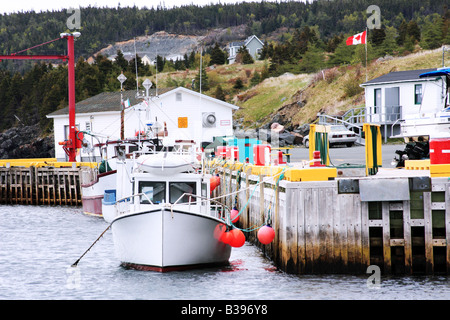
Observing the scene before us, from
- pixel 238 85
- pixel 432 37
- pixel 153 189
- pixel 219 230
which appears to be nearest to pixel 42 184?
pixel 153 189

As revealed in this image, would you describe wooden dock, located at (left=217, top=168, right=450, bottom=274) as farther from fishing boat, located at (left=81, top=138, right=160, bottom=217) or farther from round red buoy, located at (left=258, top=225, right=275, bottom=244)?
fishing boat, located at (left=81, top=138, right=160, bottom=217)

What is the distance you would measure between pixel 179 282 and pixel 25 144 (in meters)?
67.2

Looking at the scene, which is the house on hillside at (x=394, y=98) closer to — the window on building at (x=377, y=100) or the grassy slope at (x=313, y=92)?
the window on building at (x=377, y=100)

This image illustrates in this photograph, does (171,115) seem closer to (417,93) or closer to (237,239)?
(417,93)

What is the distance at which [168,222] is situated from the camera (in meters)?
16.3

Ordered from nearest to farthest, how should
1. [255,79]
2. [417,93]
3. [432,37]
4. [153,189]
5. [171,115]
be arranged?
[153,189] < [417,93] < [171,115] < [432,37] < [255,79]

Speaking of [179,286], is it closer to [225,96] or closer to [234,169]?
[234,169]

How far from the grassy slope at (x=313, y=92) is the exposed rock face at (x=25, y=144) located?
21413 millimetres

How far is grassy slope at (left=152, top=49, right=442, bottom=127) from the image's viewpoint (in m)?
62.5

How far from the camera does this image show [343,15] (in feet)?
581

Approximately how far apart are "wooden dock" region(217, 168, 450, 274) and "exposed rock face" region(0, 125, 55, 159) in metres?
59.5

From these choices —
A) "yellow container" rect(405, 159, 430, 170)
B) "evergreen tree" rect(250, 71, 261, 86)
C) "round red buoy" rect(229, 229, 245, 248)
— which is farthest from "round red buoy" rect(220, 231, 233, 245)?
"evergreen tree" rect(250, 71, 261, 86)

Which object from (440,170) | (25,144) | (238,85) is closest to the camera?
(440,170)

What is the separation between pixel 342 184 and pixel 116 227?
613cm
